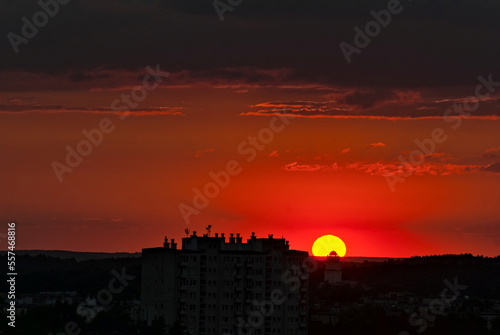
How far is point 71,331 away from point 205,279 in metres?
16.9

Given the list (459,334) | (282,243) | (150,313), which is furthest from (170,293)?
(459,334)

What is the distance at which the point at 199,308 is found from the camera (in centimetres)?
15538

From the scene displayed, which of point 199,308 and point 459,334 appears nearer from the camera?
point 199,308

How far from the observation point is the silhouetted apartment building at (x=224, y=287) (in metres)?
155

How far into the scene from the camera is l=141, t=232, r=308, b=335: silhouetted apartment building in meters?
155

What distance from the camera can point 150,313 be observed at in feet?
508

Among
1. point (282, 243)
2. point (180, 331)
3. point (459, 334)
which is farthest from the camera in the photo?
point (459, 334)

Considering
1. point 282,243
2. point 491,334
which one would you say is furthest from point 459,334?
point 282,243

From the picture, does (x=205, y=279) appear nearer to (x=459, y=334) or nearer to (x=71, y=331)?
(x=71, y=331)

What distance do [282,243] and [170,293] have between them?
49.8 ft

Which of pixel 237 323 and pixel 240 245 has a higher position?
pixel 240 245

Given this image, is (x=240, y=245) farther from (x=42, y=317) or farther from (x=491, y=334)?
(x=491, y=334)

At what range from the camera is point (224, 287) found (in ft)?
516

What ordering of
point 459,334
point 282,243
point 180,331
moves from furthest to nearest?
point 459,334, point 282,243, point 180,331
